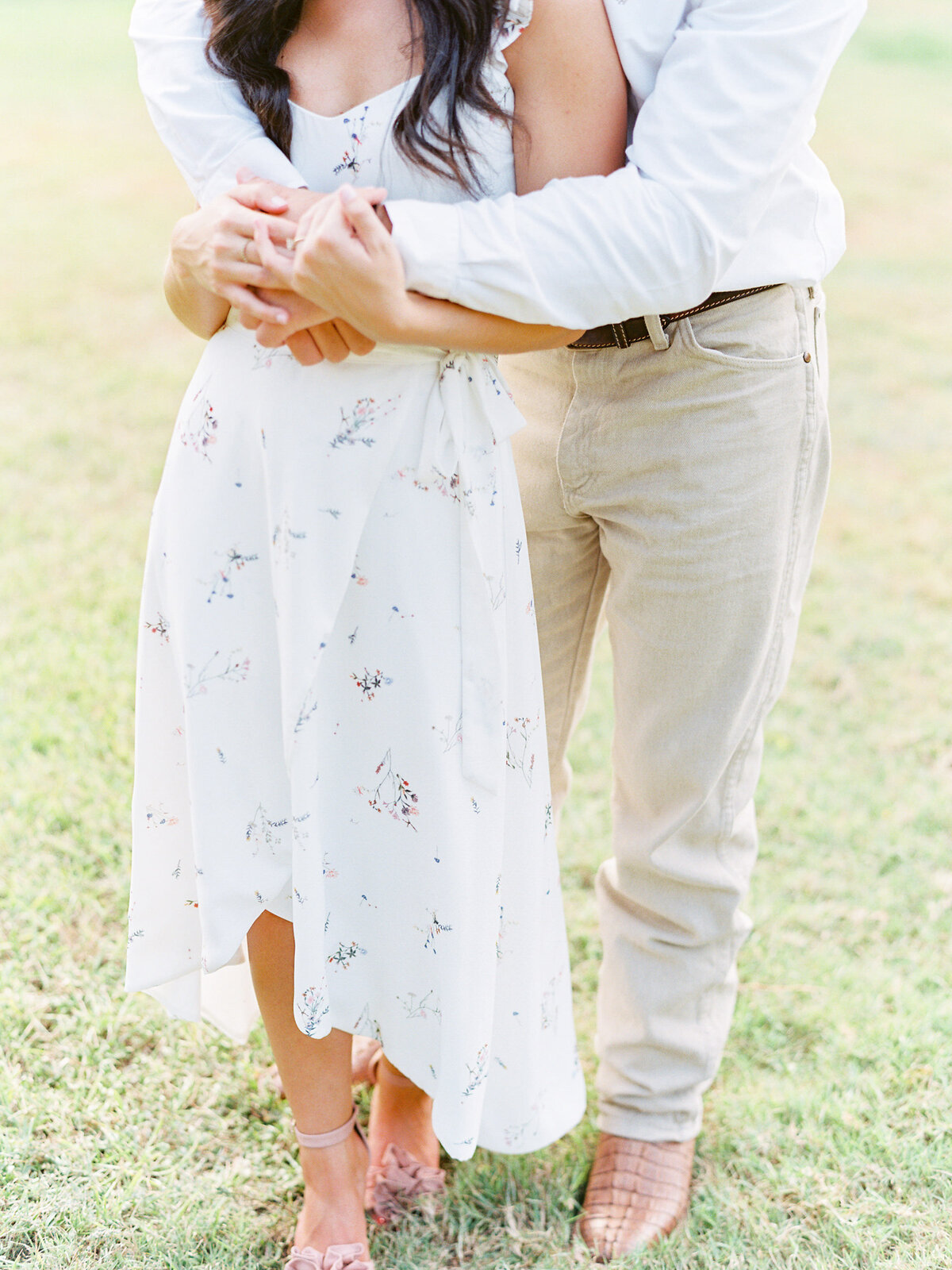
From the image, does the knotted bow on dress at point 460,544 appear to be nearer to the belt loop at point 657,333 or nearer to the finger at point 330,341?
the finger at point 330,341

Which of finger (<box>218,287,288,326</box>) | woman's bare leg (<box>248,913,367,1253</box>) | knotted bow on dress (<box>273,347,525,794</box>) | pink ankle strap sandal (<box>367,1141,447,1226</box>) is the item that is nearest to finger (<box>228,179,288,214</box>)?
finger (<box>218,287,288,326</box>)

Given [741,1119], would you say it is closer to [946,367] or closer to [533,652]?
[533,652]

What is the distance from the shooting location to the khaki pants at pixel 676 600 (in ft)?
5.79

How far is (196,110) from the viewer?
5.23ft

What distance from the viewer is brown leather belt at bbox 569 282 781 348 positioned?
67.7 inches

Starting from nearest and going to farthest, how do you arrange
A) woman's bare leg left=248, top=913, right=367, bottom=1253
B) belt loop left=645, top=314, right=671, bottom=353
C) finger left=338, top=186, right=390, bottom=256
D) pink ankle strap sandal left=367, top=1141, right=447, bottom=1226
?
finger left=338, top=186, right=390, bottom=256, belt loop left=645, top=314, right=671, bottom=353, woman's bare leg left=248, top=913, right=367, bottom=1253, pink ankle strap sandal left=367, top=1141, right=447, bottom=1226

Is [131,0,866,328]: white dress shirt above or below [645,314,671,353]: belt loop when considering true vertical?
above

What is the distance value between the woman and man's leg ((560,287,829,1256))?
0.71ft

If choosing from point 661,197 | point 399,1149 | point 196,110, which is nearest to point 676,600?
point 661,197

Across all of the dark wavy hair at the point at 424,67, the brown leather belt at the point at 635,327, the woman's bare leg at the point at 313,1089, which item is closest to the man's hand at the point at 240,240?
the dark wavy hair at the point at 424,67

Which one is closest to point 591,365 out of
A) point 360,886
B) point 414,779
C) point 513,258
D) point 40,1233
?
point 513,258

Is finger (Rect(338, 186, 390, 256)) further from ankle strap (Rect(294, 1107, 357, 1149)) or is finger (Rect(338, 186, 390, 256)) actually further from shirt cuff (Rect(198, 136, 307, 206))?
ankle strap (Rect(294, 1107, 357, 1149))

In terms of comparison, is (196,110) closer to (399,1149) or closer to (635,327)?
(635,327)

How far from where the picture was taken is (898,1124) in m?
2.20
